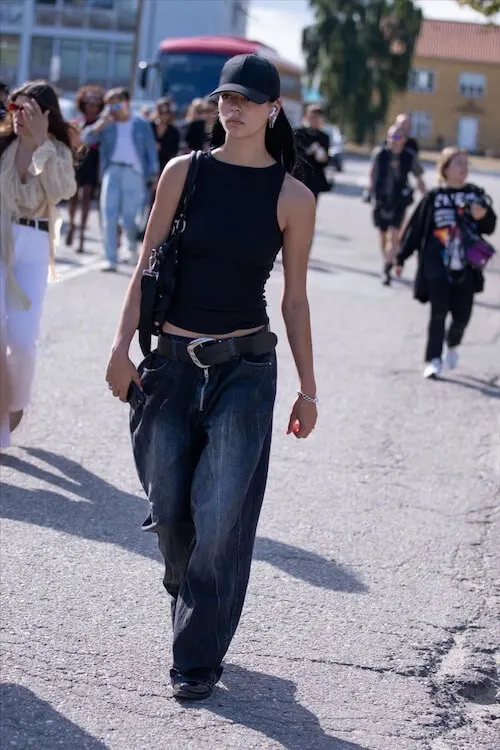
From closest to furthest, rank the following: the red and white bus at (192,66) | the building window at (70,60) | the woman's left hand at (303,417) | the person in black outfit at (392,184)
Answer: the woman's left hand at (303,417), the person in black outfit at (392,184), the red and white bus at (192,66), the building window at (70,60)

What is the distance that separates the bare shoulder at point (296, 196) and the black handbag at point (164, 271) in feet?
0.91

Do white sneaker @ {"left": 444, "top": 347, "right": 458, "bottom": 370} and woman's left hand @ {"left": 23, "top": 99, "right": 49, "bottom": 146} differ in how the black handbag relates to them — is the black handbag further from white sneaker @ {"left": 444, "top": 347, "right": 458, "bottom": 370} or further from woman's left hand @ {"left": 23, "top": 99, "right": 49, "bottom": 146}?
white sneaker @ {"left": 444, "top": 347, "right": 458, "bottom": 370}

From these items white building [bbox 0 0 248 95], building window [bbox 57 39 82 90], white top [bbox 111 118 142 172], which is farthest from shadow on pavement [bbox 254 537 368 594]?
building window [bbox 57 39 82 90]

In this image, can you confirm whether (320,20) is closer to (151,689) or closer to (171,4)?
(171,4)

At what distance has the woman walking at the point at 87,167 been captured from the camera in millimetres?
16469

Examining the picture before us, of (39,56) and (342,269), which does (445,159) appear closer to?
(342,269)

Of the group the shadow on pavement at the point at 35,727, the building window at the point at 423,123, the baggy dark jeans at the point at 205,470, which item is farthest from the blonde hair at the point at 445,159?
the building window at the point at 423,123

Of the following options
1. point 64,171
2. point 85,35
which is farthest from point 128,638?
point 85,35

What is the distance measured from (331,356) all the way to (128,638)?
6.70 meters

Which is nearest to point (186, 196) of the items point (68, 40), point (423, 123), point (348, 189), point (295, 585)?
point (295, 585)

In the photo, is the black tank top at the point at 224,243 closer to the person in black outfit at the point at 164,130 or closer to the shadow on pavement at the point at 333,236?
the person in black outfit at the point at 164,130

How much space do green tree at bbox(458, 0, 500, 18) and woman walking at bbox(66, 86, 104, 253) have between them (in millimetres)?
4756

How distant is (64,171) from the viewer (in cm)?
717

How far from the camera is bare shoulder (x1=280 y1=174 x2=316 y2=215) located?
4.26 metres
